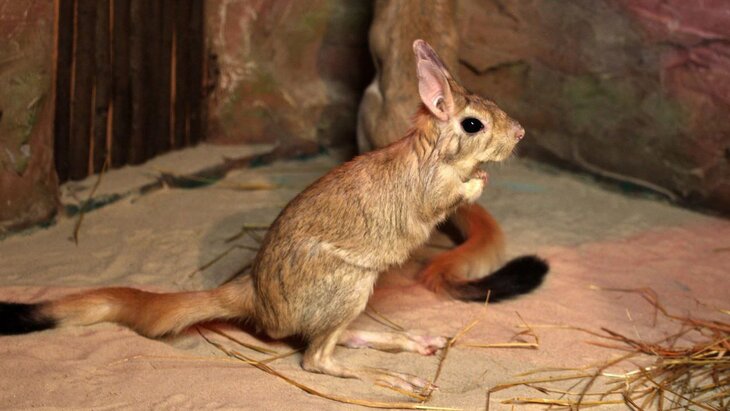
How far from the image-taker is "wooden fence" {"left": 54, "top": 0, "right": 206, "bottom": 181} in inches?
225

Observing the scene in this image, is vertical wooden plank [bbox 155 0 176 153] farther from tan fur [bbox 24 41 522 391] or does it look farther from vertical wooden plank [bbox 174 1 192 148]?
tan fur [bbox 24 41 522 391]

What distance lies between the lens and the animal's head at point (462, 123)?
3.80m

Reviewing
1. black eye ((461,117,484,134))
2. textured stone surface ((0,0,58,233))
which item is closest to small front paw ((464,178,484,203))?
black eye ((461,117,484,134))

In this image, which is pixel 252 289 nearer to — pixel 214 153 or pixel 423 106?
pixel 423 106

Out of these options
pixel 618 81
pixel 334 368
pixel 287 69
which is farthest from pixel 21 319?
pixel 618 81

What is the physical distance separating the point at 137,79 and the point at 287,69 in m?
1.23

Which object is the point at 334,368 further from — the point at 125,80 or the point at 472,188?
the point at 125,80

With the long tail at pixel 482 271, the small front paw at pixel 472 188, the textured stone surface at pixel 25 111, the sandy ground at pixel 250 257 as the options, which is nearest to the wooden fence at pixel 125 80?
the sandy ground at pixel 250 257

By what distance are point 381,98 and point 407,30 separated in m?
0.42

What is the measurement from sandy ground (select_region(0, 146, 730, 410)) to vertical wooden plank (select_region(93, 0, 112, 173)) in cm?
18

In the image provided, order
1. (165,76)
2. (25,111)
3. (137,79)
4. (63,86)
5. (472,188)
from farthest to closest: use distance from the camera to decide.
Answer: (165,76), (137,79), (63,86), (25,111), (472,188)

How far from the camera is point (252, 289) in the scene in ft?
13.4

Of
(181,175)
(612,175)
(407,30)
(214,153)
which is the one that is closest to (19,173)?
(181,175)

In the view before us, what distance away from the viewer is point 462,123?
12.7ft
